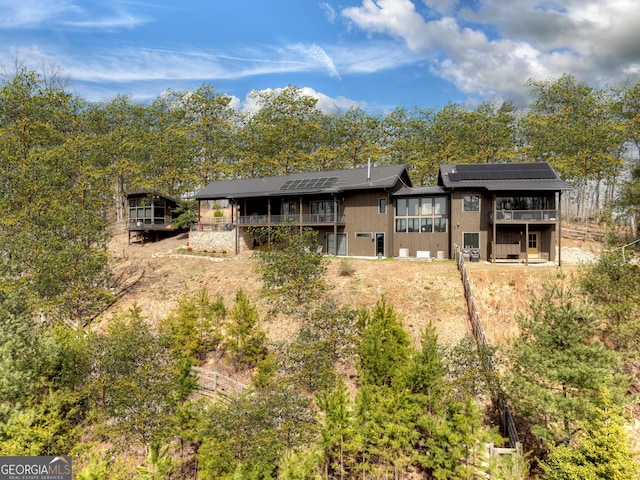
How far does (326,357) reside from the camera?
1361cm

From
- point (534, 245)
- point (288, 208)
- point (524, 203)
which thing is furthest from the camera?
point (288, 208)

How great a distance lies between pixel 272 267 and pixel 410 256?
40.0 ft

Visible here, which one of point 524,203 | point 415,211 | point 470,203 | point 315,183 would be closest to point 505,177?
point 524,203

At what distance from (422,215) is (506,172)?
6515 millimetres

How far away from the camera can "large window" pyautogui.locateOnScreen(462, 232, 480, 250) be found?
82.7 feet

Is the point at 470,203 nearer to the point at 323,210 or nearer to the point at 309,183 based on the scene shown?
the point at 323,210

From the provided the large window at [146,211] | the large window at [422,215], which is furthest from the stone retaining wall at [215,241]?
the large window at [422,215]

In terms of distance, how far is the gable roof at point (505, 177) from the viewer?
2383cm

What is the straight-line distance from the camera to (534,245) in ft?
83.9

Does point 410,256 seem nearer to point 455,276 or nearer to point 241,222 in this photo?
point 455,276

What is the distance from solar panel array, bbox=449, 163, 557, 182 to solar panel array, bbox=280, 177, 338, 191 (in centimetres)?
974

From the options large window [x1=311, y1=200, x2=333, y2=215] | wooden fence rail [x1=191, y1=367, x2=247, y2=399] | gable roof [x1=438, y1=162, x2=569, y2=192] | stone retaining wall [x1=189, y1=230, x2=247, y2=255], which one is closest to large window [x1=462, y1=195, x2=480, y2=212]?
gable roof [x1=438, y1=162, x2=569, y2=192]

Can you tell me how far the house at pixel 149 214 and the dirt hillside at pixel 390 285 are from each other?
669 cm

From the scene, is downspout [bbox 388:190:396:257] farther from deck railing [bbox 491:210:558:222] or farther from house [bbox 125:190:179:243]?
house [bbox 125:190:179:243]
